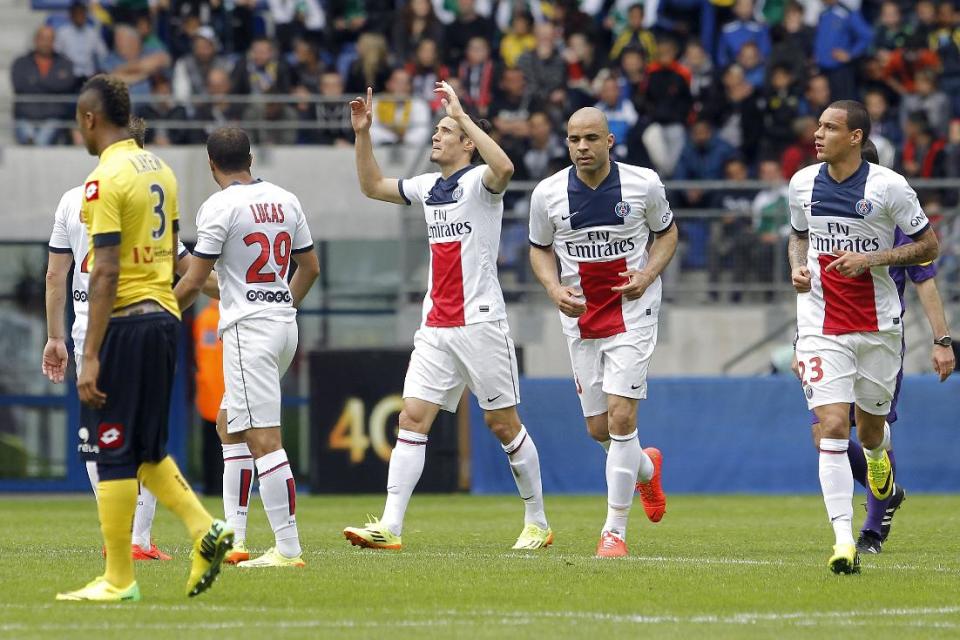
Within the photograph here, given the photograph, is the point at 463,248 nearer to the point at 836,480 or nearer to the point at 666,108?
the point at 836,480

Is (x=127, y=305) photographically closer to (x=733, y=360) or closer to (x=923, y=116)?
(x=733, y=360)

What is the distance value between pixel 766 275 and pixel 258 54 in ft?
21.5

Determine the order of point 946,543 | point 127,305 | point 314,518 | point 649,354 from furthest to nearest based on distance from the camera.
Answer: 1. point 314,518
2. point 946,543
3. point 649,354
4. point 127,305

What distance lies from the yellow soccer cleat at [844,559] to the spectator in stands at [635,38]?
1360 cm

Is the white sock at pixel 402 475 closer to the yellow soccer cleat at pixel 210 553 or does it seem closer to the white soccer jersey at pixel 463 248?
the white soccer jersey at pixel 463 248

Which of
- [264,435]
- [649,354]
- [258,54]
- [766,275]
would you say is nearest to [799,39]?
[766,275]

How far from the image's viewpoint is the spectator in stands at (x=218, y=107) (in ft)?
66.2

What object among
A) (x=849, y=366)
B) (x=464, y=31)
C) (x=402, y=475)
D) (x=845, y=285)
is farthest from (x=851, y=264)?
(x=464, y=31)

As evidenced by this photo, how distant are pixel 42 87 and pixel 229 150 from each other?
12.1 metres

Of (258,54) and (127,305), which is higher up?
(258,54)

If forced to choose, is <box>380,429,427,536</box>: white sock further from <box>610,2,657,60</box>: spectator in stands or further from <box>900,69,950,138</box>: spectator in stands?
<box>610,2,657,60</box>: spectator in stands

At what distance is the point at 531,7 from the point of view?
2288cm

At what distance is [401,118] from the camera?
20.1 m

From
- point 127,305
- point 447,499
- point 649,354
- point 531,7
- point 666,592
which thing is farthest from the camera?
point 531,7
